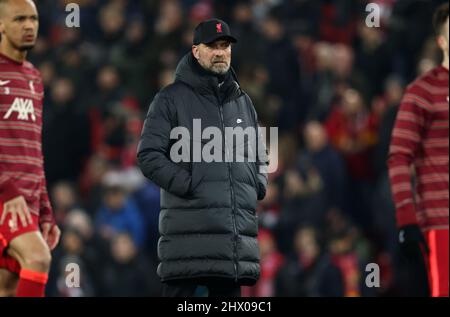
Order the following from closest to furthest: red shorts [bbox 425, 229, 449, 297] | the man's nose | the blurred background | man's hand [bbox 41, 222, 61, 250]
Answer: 1. the man's nose
2. man's hand [bbox 41, 222, 61, 250]
3. red shorts [bbox 425, 229, 449, 297]
4. the blurred background

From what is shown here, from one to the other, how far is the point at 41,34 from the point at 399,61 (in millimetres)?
5127

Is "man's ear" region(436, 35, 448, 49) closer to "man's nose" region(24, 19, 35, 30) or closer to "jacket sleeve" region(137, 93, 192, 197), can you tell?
"jacket sleeve" region(137, 93, 192, 197)

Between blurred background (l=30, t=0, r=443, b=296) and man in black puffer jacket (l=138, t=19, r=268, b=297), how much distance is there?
447cm

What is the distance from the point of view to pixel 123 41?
57.1 feet

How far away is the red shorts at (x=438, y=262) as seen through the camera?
916 cm

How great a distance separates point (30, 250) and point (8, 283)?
1.19 ft

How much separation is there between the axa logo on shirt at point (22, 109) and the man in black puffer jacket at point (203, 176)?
0.75 meters

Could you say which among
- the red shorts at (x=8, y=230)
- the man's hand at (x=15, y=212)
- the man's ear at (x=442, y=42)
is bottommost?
the red shorts at (x=8, y=230)

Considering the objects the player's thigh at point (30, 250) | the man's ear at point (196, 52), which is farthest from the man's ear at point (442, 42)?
the player's thigh at point (30, 250)

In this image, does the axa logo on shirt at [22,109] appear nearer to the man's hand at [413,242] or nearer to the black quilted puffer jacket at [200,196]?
the black quilted puffer jacket at [200,196]

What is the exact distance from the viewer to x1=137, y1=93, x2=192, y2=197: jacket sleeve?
27.2 feet

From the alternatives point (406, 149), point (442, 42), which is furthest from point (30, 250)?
point (442, 42)

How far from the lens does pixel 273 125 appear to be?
15438 mm

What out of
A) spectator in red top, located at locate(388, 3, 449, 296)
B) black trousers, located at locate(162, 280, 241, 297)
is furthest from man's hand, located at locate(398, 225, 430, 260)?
black trousers, located at locate(162, 280, 241, 297)
